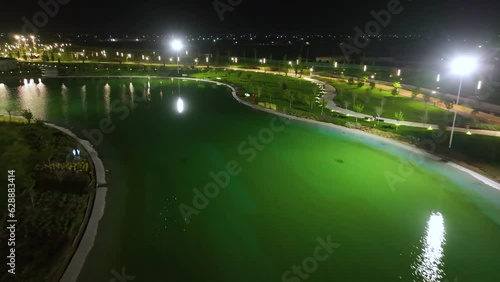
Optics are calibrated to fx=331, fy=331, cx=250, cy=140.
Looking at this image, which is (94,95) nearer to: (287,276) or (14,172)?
(14,172)

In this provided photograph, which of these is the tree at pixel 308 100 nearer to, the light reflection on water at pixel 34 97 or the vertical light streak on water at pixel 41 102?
the vertical light streak on water at pixel 41 102

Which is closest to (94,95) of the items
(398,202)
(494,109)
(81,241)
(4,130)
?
(4,130)

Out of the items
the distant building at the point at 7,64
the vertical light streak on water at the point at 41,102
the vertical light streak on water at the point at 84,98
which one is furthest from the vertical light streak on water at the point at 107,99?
the distant building at the point at 7,64

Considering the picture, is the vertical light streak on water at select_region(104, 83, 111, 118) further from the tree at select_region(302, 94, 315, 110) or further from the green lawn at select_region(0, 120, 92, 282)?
the tree at select_region(302, 94, 315, 110)

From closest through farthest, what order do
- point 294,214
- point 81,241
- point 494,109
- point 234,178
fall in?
1. point 81,241
2. point 294,214
3. point 234,178
4. point 494,109

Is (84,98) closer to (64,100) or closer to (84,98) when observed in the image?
(84,98)

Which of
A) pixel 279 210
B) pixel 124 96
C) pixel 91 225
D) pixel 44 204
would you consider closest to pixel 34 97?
pixel 124 96
